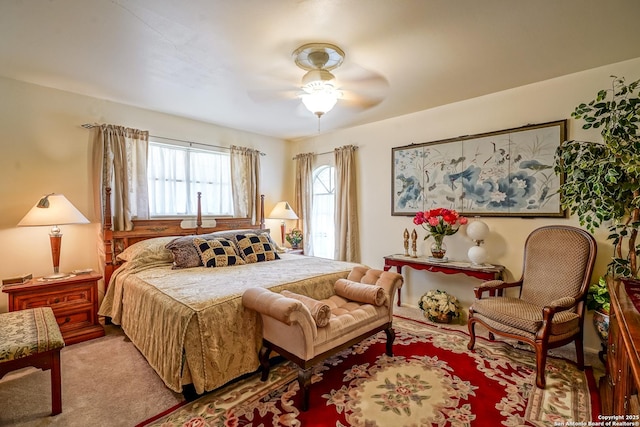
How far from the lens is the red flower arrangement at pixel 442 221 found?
339 cm

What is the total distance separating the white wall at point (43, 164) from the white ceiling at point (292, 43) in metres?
0.20

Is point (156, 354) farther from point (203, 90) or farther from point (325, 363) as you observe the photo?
point (203, 90)

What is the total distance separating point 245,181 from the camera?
4.76 meters

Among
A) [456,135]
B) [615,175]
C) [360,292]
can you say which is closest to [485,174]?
[456,135]


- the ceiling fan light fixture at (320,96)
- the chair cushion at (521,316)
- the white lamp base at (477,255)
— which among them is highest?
the ceiling fan light fixture at (320,96)

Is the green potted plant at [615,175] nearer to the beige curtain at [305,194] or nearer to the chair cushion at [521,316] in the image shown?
the chair cushion at [521,316]

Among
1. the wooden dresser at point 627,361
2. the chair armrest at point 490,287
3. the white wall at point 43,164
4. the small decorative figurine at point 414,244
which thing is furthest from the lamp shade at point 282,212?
the wooden dresser at point 627,361

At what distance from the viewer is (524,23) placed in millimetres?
2006

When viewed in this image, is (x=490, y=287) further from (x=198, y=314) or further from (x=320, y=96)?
(x=198, y=314)

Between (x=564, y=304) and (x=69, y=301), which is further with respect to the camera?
(x=69, y=301)

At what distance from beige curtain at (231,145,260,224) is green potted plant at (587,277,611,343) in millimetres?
4204

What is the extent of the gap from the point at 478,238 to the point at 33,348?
12.5 ft

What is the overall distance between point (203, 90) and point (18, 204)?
7.14ft

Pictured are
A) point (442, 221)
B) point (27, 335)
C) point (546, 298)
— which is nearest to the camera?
point (27, 335)
